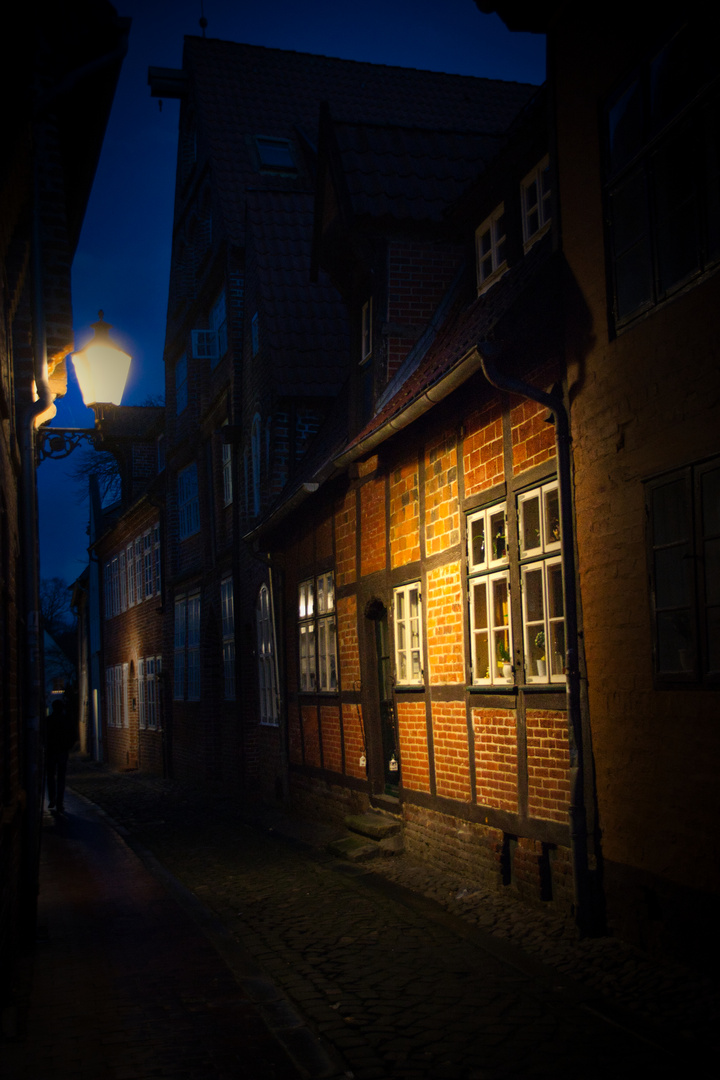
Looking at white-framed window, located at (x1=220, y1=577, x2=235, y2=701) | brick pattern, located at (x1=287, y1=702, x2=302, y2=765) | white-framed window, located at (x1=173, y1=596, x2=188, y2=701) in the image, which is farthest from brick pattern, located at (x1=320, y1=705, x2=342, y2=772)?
white-framed window, located at (x1=173, y1=596, x2=188, y2=701)

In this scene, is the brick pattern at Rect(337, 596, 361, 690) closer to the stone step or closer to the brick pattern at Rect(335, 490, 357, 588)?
the brick pattern at Rect(335, 490, 357, 588)

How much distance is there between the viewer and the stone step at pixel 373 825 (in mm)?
11133

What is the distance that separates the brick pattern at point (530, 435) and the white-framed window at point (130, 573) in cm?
2376

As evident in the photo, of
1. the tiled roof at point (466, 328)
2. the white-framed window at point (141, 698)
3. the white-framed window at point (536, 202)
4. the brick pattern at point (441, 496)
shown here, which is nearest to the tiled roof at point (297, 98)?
the tiled roof at point (466, 328)

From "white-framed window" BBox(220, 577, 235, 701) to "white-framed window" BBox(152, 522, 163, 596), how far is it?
5460 millimetres

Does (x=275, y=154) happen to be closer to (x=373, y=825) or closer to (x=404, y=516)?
(x=404, y=516)

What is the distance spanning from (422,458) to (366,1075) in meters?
6.35

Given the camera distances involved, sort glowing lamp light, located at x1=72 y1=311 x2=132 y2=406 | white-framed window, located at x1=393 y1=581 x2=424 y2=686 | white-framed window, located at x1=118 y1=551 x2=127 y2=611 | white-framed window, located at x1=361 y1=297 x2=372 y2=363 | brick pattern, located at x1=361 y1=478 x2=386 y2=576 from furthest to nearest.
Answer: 1. white-framed window, located at x1=118 y1=551 x2=127 y2=611
2. white-framed window, located at x1=361 y1=297 x2=372 y2=363
3. brick pattern, located at x1=361 y1=478 x2=386 y2=576
4. white-framed window, located at x1=393 y1=581 x2=424 y2=686
5. glowing lamp light, located at x1=72 y1=311 x2=132 y2=406

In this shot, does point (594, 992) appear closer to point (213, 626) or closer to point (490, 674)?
point (490, 674)

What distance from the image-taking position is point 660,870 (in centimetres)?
629

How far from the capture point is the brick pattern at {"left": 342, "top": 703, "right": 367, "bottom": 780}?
40.8 feet

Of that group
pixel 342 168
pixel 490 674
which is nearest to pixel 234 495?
pixel 342 168

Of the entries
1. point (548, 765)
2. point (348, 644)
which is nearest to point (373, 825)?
point (348, 644)

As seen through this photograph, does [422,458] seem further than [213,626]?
No
